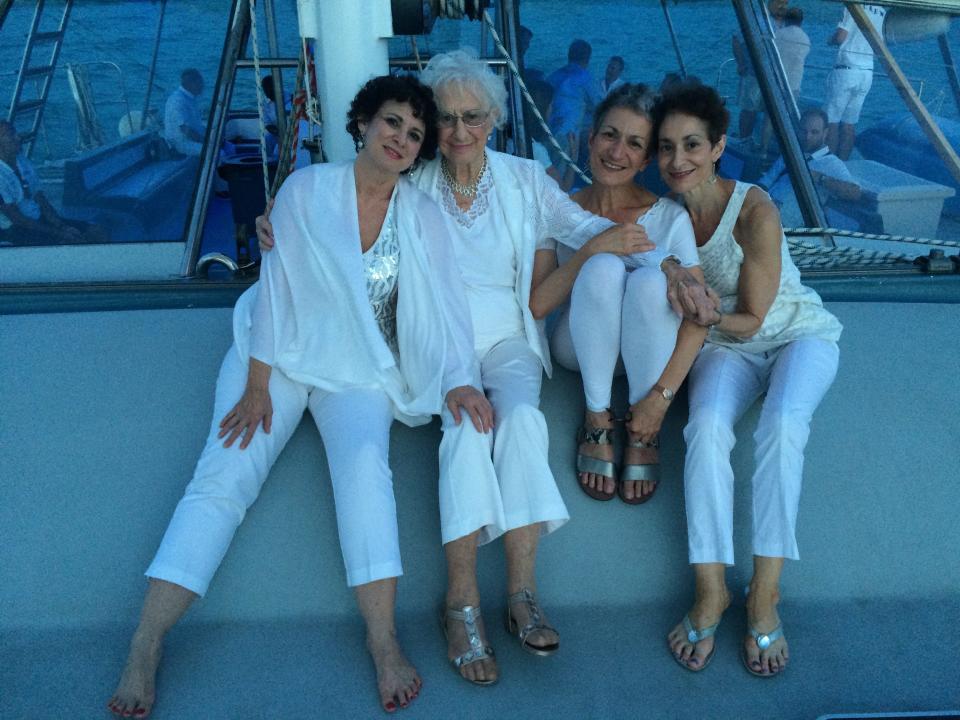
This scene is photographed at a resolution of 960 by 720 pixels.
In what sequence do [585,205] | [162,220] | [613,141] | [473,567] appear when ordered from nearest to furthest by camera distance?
[473,567] → [613,141] → [585,205] → [162,220]

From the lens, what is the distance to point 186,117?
10.7 feet

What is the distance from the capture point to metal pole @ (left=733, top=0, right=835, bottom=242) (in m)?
3.16

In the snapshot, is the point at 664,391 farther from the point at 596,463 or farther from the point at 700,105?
the point at 700,105

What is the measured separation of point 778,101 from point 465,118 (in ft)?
5.68

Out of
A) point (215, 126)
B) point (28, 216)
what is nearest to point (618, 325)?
point (215, 126)

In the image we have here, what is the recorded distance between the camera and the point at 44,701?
166cm

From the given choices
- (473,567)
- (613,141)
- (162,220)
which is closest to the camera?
(473,567)

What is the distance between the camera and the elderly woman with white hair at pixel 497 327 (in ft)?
5.99

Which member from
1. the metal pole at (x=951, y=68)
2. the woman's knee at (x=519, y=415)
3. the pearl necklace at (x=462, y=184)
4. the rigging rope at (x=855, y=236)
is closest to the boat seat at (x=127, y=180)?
the pearl necklace at (x=462, y=184)

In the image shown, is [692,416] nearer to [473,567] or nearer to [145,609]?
[473,567]

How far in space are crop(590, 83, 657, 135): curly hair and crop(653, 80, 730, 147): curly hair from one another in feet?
0.19

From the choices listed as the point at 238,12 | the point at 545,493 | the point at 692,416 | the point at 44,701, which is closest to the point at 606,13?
the point at 238,12

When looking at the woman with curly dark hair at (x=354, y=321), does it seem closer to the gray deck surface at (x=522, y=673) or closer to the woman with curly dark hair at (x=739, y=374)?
the gray deck surface at (x=522, y=673)

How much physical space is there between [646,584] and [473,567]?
1.35 feet
